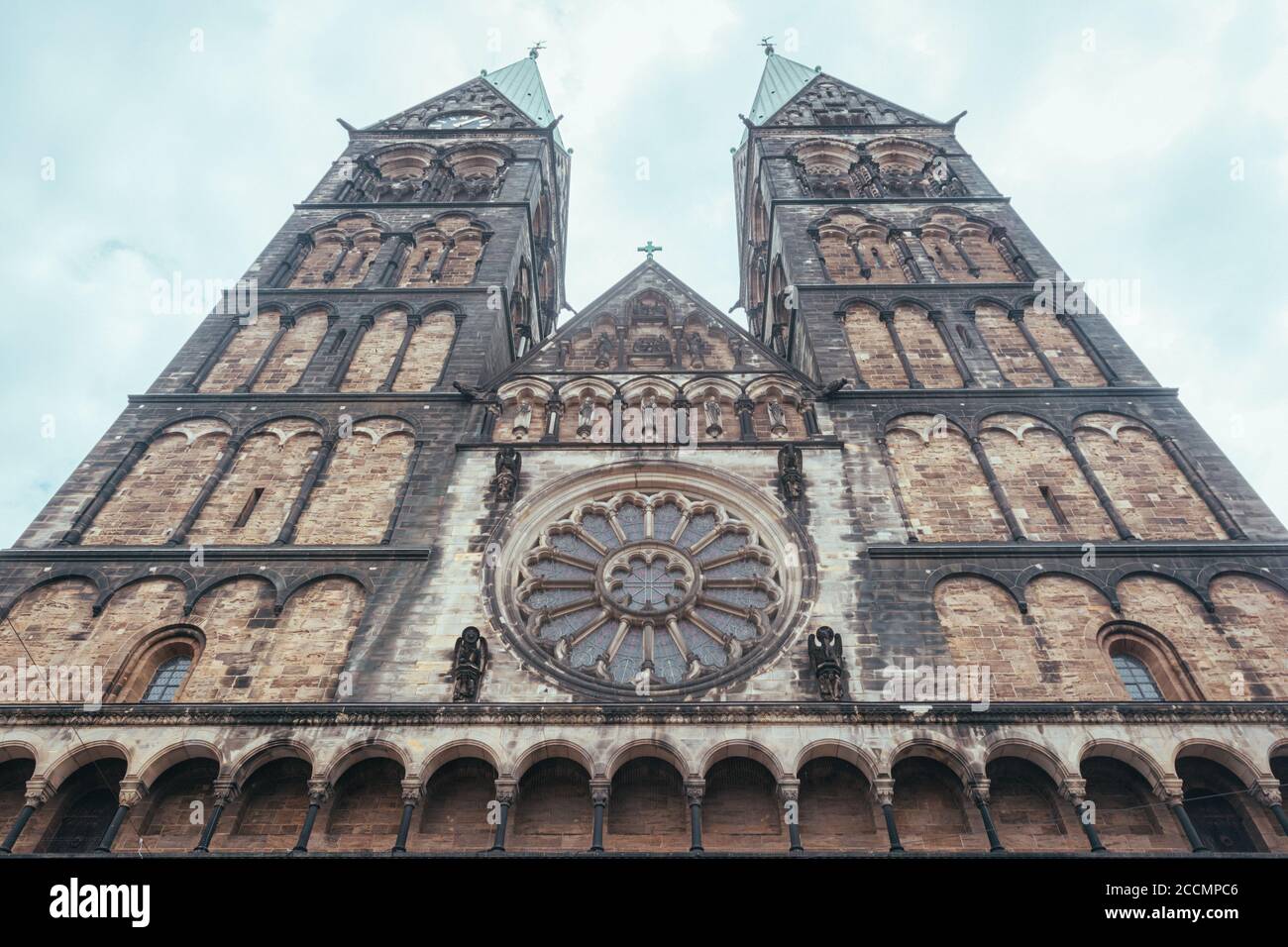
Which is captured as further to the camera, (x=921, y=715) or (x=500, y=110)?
(x=500, y=110)

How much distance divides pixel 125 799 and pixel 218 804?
1.10 m

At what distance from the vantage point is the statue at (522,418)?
16483 mm

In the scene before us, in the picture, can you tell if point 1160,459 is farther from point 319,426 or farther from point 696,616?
point 319,426

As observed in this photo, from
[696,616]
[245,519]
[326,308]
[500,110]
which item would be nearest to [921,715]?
[696,616]

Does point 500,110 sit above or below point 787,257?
above

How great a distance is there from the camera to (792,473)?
48.1 feet

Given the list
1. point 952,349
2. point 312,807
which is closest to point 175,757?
point 312,807

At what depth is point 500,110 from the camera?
31.2m

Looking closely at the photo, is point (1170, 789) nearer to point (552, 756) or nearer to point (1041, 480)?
point (1041, 480)

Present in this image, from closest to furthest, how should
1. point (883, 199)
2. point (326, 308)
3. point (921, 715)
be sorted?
point (921, 715)
point (326, 308)
point (883, 199)
